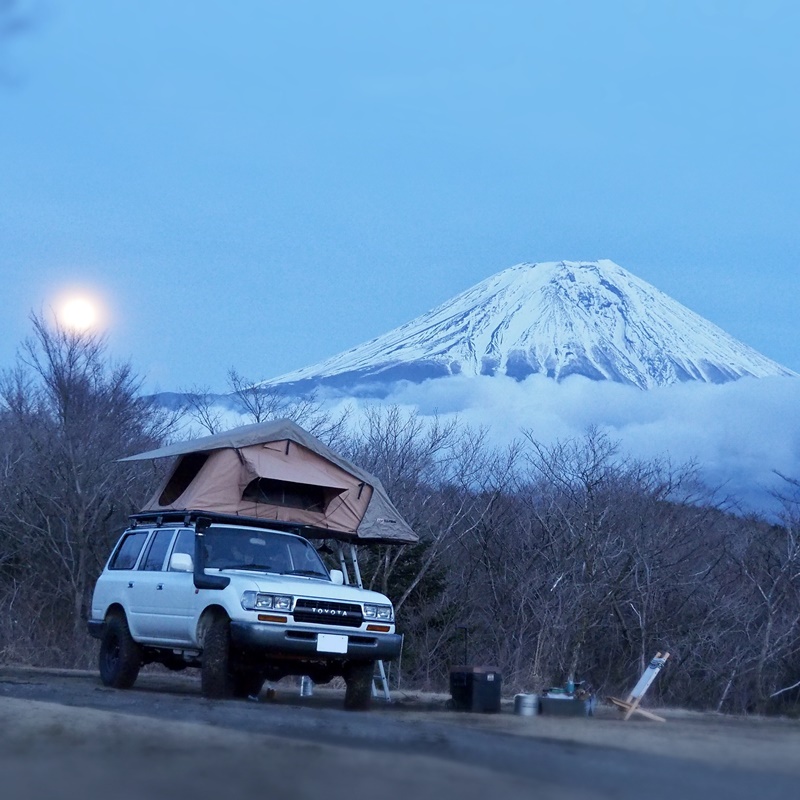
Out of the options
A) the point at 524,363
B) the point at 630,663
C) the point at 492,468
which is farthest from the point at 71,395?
the point at 524,363

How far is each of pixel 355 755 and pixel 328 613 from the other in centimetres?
444

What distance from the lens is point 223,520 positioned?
43.1 ft

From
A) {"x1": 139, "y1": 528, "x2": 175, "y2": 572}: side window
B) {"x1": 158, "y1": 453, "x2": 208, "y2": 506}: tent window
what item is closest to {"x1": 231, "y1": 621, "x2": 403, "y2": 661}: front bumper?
{"x1": 139, "y1": 528, "x2": 175, "y2": 572}: side window

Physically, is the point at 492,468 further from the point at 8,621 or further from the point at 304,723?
the point at 304,723

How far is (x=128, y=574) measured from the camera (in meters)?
13.8

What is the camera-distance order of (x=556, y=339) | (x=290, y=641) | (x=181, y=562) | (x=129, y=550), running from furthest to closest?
(x=556, y=339)
(x=129, y=550)
(x=181, y=562)
(x=290, y=641)

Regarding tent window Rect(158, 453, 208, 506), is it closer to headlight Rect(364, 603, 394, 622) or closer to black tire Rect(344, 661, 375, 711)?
headlight Rect(364, 603, 394, 622)

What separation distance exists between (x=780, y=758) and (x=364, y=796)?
11.8ft

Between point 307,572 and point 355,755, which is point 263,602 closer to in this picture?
point 307,572

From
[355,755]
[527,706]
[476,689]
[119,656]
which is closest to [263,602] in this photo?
[119,656]

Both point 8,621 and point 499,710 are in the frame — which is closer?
point 499,710

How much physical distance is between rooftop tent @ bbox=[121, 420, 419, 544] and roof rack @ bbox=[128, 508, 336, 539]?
0.07m

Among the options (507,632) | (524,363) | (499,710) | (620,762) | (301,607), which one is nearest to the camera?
(620,762)

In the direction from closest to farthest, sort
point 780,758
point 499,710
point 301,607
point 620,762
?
point 620,762
point 780,758
point 301,607
point 499,710
